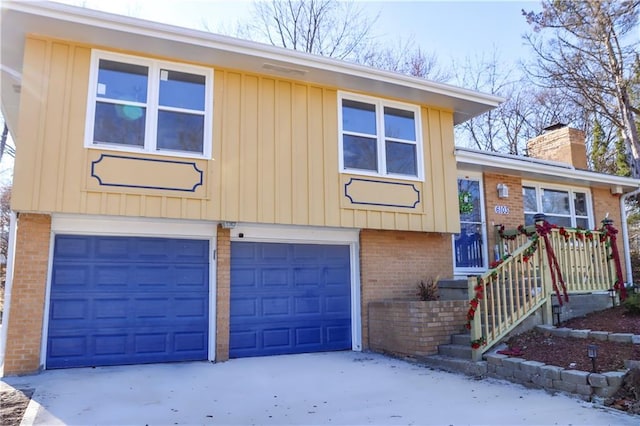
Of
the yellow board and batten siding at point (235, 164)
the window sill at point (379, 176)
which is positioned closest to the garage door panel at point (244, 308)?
the yellow board and batten siding at point (235, 164)

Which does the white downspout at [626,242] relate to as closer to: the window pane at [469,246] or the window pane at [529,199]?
the window pane at [529,199]

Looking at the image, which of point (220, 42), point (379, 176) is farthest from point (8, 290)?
point (379, 176)

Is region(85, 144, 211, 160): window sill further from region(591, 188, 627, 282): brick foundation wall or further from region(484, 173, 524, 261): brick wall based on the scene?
region(591, 188, 627, 282): brick foundation wall

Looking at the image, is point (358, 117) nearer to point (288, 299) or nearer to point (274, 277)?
point (274, 277)

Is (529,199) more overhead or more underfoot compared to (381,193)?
more overhead

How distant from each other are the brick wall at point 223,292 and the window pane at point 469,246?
17.2ft

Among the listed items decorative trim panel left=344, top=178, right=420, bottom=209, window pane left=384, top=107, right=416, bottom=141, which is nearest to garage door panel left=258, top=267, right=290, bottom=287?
decorative trim panel left=344, top=178, right=420, bottom=209

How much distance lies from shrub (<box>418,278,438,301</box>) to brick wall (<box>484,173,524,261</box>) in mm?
2117

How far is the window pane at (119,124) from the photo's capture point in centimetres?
708

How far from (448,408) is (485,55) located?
72.1 feet

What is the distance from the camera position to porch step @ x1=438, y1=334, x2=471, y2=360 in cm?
706

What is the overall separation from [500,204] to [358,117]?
423 centimetres

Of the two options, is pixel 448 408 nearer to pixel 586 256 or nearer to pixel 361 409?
pixel 361 409

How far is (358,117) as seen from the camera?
9031 millimetres
